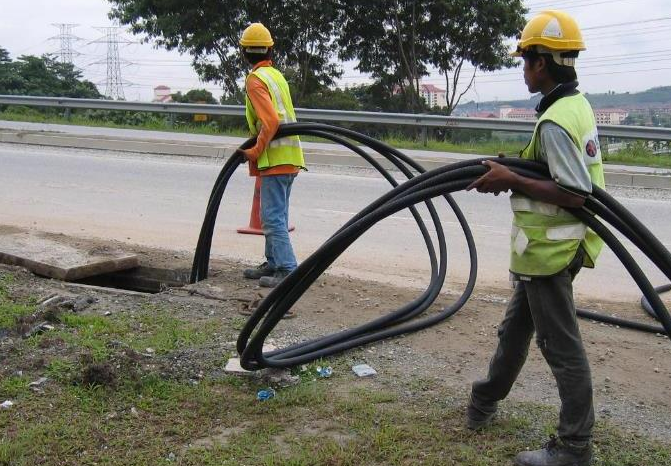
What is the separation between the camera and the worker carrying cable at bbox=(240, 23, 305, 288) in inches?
212

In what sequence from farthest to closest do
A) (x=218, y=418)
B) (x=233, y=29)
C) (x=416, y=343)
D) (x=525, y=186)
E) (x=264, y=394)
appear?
(x=233, y=29), (x=416, y=343), (x=264, y=394), (x=218, y=418), (x=525, y=186)

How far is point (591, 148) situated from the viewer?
299 cm

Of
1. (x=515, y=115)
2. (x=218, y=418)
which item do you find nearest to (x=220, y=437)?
(x=218, y=418)

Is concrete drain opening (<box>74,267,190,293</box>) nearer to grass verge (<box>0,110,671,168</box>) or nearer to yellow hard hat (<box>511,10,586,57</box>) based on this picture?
yellow hard hat (<box>511,10,586,57</box>)

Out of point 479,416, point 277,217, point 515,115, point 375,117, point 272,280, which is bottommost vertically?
point 479,416

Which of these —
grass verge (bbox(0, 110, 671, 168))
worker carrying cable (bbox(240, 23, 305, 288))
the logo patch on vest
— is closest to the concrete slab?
worker carrying cable (bbox(240, 23, 305, 288))

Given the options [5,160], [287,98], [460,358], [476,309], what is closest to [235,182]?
[5,160]

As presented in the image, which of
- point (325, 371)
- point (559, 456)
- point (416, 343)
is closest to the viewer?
point (559, 456)

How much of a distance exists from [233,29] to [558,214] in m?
22.5

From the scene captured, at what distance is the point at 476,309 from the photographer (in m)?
A: 5.26

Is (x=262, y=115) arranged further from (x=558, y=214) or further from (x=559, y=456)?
(x=559, y=456)

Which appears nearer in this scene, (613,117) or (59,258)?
(59,258)

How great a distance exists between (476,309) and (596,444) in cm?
193

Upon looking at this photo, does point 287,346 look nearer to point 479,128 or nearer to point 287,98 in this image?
point 287,98
